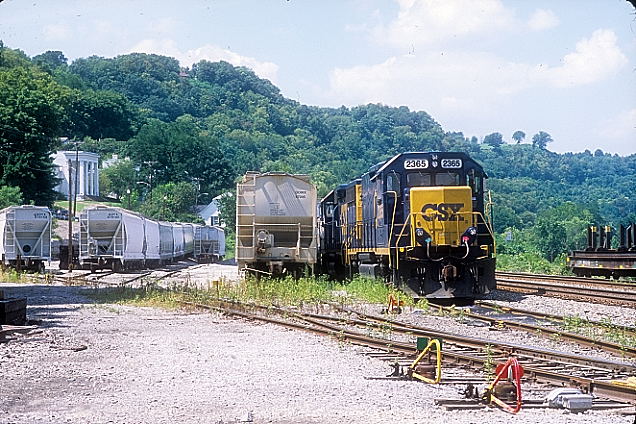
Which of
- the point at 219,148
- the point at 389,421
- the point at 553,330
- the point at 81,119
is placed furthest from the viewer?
the point at 81,119

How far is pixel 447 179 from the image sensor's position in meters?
18.4

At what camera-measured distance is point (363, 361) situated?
9844 millimetres

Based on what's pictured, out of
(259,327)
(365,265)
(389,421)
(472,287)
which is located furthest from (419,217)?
(389,421)

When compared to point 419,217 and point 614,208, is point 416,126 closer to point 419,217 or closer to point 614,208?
point 614,208

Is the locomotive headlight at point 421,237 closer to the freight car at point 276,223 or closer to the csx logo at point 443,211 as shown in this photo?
the csx logo at point 443,211

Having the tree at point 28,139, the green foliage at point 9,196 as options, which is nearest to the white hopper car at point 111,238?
the green foliage at point 9,196

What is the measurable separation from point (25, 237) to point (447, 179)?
2345cm

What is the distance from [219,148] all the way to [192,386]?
288 ft

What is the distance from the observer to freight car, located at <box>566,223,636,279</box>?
26891 millimetres

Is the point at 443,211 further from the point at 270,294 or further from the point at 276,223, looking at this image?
the point at 276,223

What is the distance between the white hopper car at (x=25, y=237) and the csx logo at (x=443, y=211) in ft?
74.9

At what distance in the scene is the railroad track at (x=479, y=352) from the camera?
7945 mm

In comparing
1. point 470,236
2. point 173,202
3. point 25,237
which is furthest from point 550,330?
point 173,202

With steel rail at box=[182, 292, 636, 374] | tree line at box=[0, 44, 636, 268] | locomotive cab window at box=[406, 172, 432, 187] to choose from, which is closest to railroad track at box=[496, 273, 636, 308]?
locomotive cab window at box=[406, 172, 432, 187]
